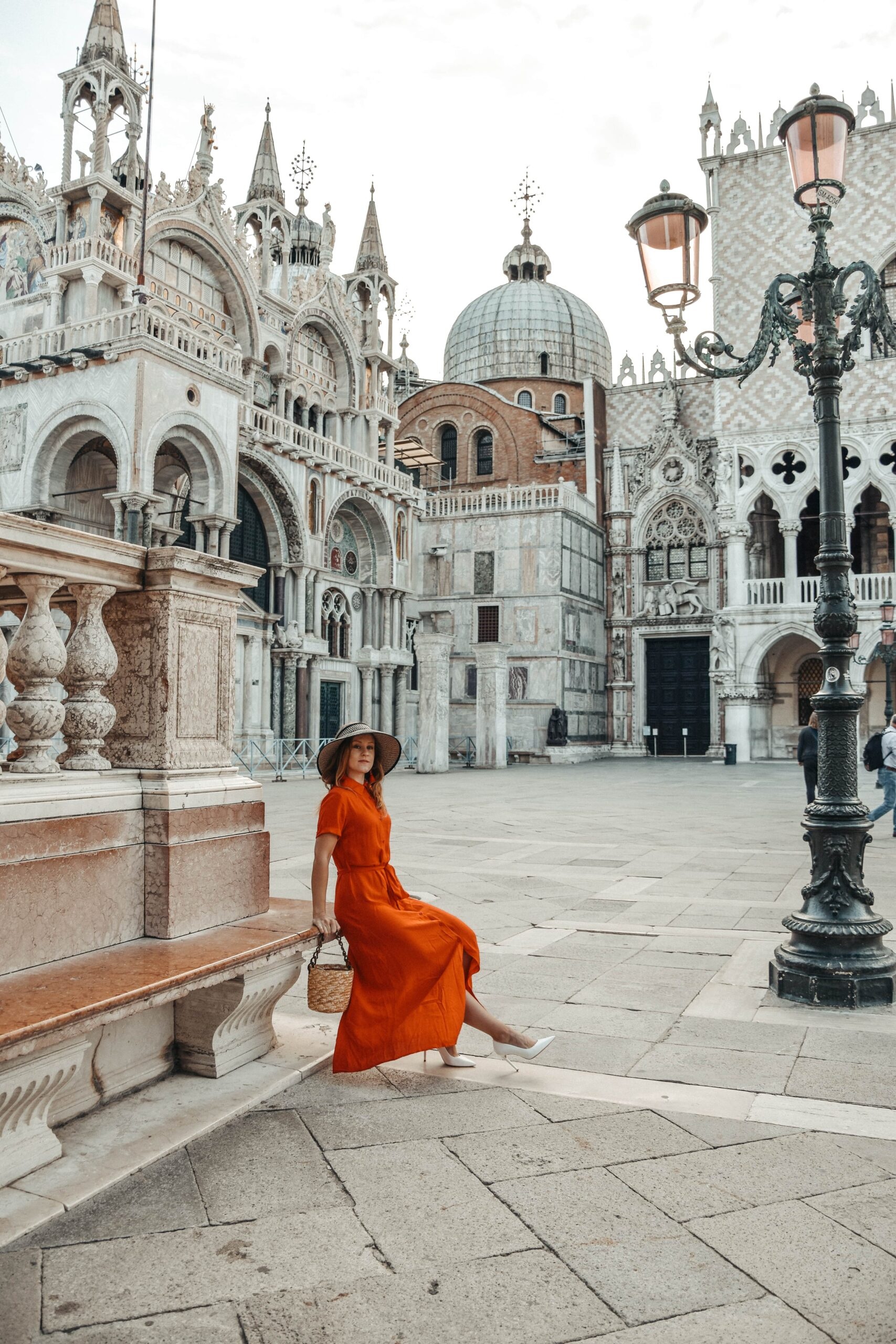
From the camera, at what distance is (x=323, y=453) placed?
2580cm

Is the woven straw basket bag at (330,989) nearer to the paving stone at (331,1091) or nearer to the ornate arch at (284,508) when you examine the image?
the paving stone at (331,1091)

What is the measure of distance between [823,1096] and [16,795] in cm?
288

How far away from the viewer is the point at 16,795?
121 inches

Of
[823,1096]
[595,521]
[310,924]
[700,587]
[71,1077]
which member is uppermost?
[595,521]

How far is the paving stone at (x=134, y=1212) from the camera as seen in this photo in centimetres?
247

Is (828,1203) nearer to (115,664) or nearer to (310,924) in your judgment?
(310,924)

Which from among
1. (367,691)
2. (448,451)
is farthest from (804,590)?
(448,451)

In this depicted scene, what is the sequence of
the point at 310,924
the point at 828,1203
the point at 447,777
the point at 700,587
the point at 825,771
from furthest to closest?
the point at 700,587, the point at 447,777, the point at 825,771, the point at 310,924, the point at 828,1203

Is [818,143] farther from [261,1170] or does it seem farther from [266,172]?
[266,172]

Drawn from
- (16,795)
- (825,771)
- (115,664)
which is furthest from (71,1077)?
(825,771)

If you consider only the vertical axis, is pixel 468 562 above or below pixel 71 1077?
above

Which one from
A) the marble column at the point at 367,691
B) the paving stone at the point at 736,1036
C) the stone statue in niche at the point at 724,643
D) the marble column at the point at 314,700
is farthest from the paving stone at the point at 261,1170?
the stone statue in niche at the point at 724,643

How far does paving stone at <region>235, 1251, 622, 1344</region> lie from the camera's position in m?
2.07

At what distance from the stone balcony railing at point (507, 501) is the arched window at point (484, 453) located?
16.3ft
